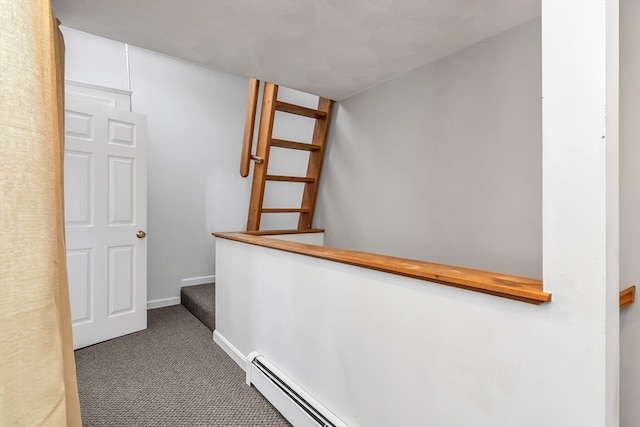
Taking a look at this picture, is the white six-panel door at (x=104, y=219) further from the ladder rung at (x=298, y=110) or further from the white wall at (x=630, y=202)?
the white wall at (x=630, y=202)

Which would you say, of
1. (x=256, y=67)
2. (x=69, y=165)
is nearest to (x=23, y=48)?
(x=256, y=67)

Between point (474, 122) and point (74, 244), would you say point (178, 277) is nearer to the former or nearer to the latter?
point (74, 244)

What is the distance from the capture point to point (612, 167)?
2.18ft

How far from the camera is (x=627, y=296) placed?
45.0 inches

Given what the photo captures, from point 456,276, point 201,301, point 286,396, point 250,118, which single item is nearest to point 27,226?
point 456,276

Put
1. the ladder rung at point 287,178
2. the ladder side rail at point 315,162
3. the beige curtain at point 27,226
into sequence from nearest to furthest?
the beige curtain at point 27,226 → the ladder rung at point 287,178 → the ladder side rail at point 315,162

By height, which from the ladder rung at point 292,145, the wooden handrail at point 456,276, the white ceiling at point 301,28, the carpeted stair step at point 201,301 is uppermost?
the white ceiling at point 301,28

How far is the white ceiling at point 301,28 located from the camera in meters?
1.36

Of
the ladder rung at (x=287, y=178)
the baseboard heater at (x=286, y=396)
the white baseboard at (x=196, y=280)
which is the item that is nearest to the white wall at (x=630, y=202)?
the baseboard heater at (x=286, y=396)

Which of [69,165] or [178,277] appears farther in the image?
[178,277]

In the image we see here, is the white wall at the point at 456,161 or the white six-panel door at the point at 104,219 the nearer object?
the white wall at the point at 456,161

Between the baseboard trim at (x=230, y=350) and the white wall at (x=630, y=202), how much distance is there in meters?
1.86

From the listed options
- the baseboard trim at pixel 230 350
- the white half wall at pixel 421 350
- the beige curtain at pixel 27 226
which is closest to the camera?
the beige curtain at pixel 27 226

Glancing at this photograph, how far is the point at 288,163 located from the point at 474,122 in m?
2.34
